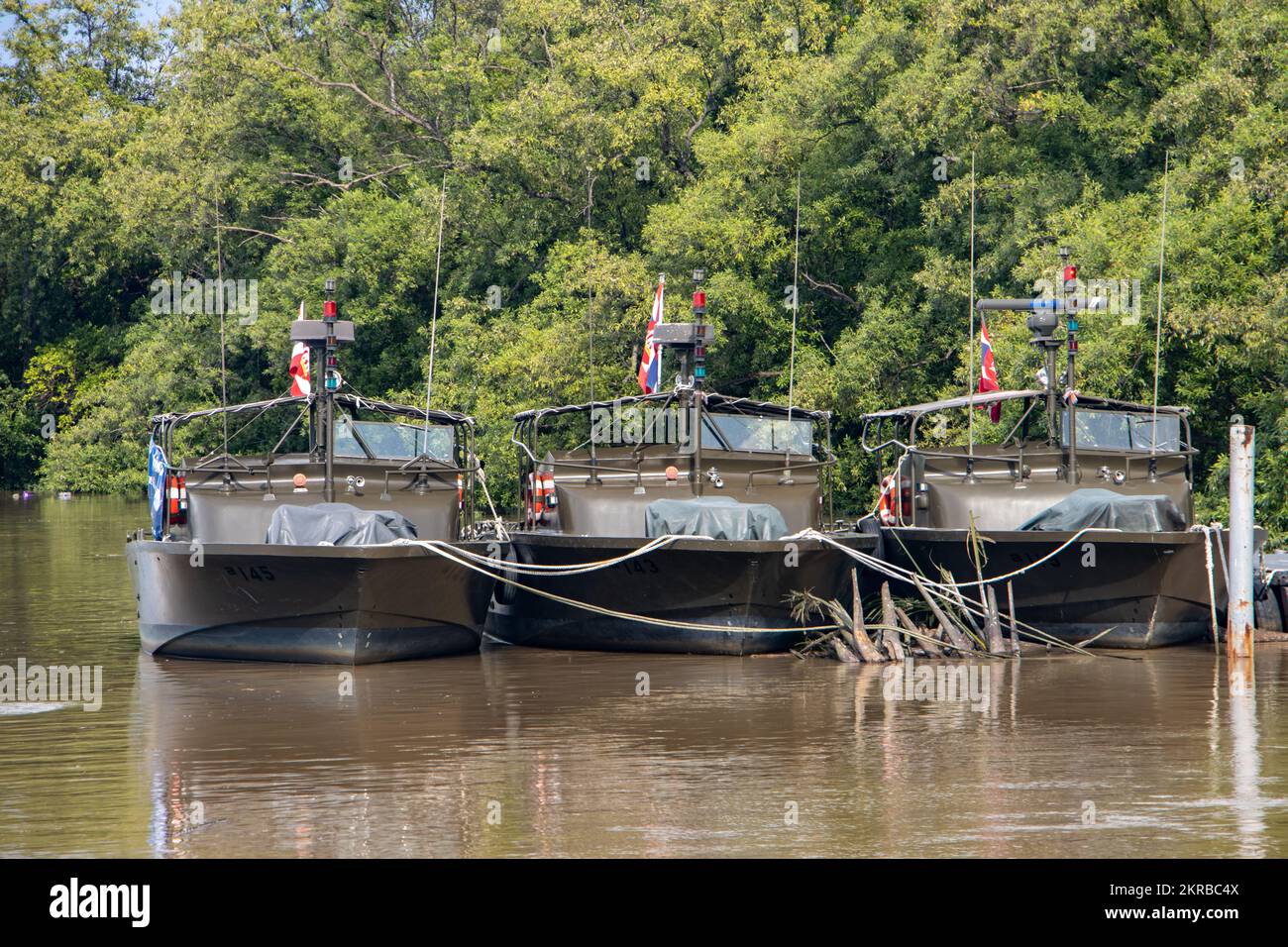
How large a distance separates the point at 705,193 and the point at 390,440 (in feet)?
65.3

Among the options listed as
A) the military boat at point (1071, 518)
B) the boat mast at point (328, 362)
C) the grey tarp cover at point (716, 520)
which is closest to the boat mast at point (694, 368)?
the grey tarp cover at point (716, 520)

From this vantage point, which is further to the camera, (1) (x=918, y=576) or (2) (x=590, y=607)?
(2) (x=590, y=607)

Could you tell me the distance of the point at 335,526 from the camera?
52.8 feet

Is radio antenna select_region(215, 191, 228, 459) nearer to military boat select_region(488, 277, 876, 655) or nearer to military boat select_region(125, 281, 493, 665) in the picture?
military boat select_region(125, 281, 493, 665)

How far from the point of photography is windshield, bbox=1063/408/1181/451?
19.2 meters

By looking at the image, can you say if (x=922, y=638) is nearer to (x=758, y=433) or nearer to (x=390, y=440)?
(x=758, y=433)

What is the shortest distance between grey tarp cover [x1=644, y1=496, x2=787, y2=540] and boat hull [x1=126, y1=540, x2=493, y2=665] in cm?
177

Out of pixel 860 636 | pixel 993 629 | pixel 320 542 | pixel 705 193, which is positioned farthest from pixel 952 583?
pixel 705 193

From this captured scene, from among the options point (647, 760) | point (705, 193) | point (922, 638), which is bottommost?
point (647, 760)

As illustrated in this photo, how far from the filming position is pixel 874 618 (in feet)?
60.6

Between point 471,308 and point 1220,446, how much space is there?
62.8 ft

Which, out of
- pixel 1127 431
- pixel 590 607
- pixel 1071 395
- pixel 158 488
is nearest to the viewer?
pixel 590 607

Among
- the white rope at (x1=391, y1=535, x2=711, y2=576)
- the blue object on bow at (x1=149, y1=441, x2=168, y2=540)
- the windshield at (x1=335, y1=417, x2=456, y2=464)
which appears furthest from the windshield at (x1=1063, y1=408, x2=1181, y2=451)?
the blue object on bow at (x1=149, y1=441, x2=168, y2=540)

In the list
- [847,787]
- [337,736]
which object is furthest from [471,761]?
[847,787]
